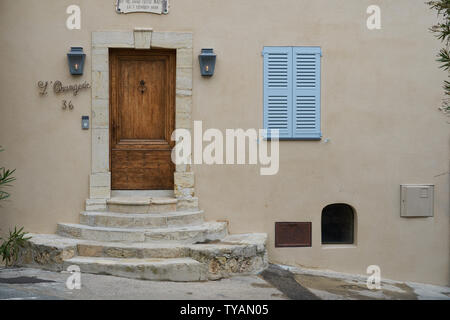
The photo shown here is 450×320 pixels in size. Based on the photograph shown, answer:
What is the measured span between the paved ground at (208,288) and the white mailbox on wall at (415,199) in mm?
1104

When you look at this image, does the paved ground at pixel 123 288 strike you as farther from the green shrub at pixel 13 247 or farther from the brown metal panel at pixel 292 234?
the brown metal panel at pixel 292 234

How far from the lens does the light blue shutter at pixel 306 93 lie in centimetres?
722

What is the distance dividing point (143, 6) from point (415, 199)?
468 cm

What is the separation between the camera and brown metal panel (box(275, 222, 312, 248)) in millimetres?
7223

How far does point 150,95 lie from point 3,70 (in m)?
2.00

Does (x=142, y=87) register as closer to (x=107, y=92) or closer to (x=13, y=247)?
(x=107, y=92)

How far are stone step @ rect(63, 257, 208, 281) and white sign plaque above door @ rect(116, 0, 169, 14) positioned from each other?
11.1ft

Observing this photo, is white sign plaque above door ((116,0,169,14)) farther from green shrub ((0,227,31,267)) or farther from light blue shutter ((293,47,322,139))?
green shrub ((0,227,31,267))

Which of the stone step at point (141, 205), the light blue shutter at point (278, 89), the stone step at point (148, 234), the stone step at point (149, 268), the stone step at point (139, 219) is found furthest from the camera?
the light blue shutter at point (278, 89)

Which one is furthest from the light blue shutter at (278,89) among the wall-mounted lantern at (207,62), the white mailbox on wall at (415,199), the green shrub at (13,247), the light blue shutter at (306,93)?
the green shrub at (13,247)

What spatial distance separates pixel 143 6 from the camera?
7.05 meters

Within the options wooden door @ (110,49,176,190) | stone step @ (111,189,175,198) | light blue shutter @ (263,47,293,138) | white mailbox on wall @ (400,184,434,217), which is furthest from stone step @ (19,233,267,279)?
white mailbox on wall @ (400,184,434,217)

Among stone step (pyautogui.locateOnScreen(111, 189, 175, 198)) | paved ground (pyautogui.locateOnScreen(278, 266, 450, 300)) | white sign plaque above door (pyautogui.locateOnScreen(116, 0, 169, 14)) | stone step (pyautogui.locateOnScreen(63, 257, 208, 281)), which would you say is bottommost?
paved ground (pyautogui.locateOnScreen(278, 266, 450, 300))

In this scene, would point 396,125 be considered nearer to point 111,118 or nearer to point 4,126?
point 111,118
